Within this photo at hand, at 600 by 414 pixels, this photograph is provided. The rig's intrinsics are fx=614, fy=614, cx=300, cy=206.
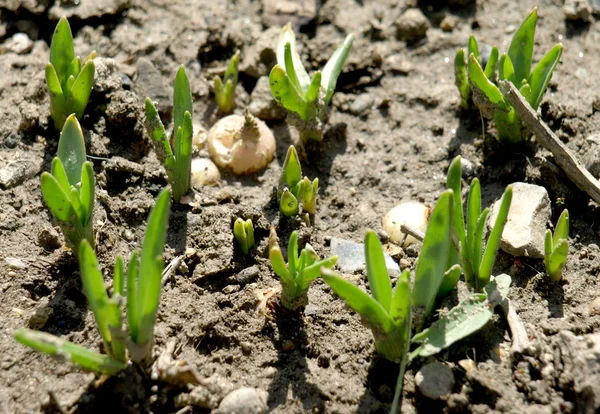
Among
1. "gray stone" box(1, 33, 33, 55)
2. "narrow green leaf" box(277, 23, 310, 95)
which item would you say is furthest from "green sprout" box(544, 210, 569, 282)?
"gray stone" box(1, 33, 33, 55)

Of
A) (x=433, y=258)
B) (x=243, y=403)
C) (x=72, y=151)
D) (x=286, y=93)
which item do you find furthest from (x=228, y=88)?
(x=243, y=403)

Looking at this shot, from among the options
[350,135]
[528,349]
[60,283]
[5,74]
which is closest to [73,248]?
[60,283]

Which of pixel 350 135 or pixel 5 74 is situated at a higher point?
pixel 5 74

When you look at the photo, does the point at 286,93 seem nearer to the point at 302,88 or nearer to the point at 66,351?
the point at 302,88

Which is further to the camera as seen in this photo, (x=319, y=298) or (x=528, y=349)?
(x=319, y=298)

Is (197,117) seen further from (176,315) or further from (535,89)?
(535,89)

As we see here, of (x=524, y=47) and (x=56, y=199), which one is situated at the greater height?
(x=524, y=47)
